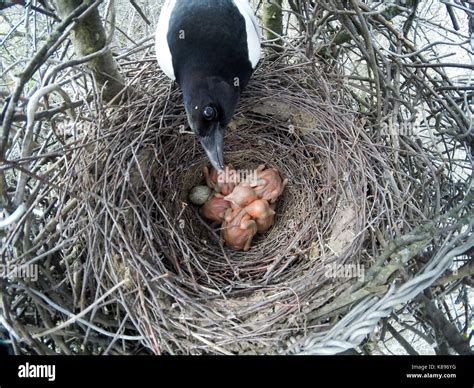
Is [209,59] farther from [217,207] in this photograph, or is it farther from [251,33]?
[217,207]

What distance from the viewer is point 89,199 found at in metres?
1.18

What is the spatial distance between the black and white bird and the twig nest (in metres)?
0.31

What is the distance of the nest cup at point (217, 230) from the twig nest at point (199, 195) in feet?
0.12

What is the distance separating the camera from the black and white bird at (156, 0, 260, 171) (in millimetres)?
1239

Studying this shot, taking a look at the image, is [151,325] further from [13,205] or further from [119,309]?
[13,205]

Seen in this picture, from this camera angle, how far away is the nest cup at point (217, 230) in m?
1.12

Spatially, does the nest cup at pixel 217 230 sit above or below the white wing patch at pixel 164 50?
below

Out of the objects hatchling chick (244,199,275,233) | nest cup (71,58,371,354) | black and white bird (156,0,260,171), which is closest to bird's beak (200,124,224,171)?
black and white bird (156,0,260,171)

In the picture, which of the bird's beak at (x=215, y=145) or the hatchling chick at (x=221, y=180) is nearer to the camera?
the bird's beak at (x=215, y=145)

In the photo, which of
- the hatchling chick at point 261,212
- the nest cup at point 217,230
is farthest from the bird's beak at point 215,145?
the hatchling chick at point 261,212

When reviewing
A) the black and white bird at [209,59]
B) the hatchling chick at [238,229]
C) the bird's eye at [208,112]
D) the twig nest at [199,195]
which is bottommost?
the hatchling chick at [238,229]

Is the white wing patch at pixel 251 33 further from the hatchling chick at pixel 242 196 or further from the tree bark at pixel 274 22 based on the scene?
the hatchling chick at pixel 242 196

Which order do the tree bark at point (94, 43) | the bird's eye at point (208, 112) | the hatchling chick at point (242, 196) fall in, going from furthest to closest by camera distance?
the hatchling chick at point (242, 196) → the bird's eye at point (208, 112) → the tree bark at point (94, 43)

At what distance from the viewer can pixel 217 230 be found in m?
1.58
